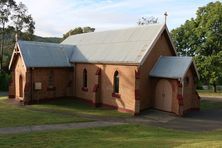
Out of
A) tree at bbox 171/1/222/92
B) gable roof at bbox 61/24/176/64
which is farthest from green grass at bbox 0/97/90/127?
tree at bbox 171/1/222/92

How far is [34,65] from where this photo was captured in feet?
115

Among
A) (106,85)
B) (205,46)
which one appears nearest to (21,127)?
(106,85)

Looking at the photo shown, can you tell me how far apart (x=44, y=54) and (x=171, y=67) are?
47.9 feet

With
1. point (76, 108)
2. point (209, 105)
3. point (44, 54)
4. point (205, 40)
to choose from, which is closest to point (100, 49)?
point (44, 54)

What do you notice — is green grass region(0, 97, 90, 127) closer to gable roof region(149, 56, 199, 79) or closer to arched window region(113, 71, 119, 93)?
arched window region(113, 71, 119, 93)

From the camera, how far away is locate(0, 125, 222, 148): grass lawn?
687 inches

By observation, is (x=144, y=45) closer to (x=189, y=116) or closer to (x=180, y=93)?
(x=180, y=93)

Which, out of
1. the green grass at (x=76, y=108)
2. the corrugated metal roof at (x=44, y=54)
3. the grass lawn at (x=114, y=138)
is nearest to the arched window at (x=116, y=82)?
the green grass at (x=76, y=108)

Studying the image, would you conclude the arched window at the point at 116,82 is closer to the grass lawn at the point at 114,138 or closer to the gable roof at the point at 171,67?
the gable roof at the point at 171,67

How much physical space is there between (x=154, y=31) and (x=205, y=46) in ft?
77.5

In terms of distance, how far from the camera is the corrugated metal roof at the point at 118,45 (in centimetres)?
3136

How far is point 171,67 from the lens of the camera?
1211 inches

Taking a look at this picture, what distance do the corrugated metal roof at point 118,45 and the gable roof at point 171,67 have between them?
2.33m

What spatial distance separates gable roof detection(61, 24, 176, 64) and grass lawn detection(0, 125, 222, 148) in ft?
28.1
